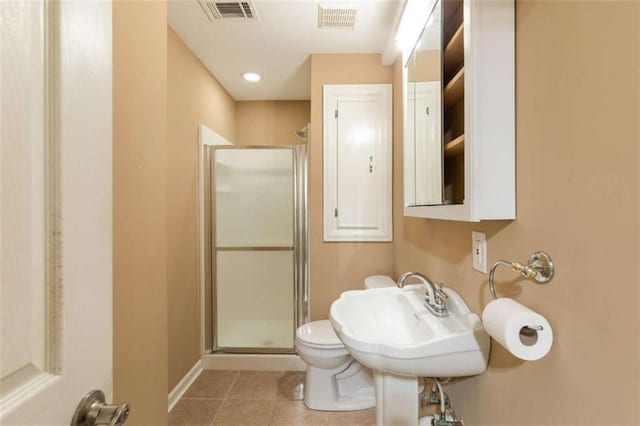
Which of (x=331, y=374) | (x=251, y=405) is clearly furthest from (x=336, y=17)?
(x=251, y=405)

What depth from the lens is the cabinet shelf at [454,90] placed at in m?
0.95

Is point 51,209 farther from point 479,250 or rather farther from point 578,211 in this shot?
point 479,250

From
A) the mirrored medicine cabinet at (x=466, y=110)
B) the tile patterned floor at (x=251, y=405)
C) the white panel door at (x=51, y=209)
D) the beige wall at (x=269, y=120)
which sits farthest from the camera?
the beige wall at (x=269, y=120)

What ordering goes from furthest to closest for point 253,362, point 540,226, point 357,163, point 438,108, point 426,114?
point 253,362 → point 357,163 → point 426,114 → point 438,108 → point 540,226

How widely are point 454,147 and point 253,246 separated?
189 centimetres

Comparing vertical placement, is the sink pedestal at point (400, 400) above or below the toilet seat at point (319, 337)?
above

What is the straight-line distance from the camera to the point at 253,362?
7.97 ft

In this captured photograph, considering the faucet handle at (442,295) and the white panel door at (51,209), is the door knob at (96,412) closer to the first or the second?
the white panel door at (51,209)

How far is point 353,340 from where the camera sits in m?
0.93

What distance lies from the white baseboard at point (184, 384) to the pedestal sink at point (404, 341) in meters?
1.48

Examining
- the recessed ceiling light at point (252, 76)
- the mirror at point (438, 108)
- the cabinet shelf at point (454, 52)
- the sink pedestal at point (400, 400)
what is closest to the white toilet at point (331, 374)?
the sink pedestal at point (400, 400)

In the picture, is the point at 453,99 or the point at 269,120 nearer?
the point at 453,99

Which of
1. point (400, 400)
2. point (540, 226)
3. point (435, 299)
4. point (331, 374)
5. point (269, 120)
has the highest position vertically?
point (269, 120)

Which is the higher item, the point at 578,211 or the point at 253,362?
the point at 578,211
